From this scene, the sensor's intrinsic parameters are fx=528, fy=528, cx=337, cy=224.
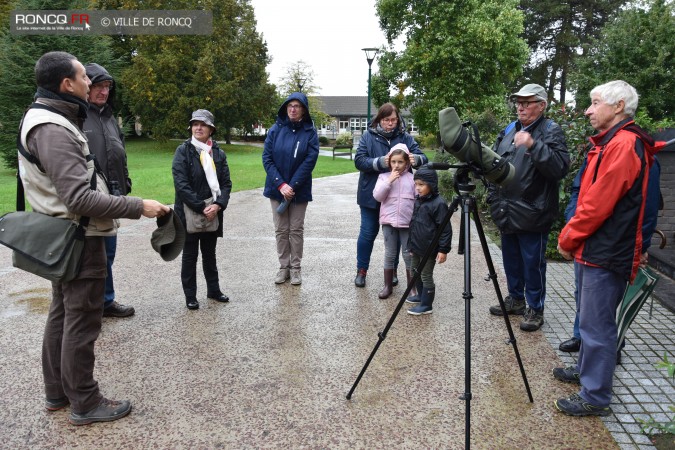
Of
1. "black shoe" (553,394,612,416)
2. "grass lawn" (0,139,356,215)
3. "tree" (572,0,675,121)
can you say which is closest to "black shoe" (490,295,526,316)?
"black shoe" (553,394,612,416)

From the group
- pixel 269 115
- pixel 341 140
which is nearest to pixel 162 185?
pixel 269 115

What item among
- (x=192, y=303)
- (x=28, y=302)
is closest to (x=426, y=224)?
(x=192, y=303)

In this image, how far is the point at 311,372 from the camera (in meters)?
3.73

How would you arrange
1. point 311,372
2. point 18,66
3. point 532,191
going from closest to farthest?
point 311,372 → point 532,191 → point 18,66

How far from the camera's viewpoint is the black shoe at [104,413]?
3.06 meters

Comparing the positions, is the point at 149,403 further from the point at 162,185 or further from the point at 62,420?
the point at 162,185

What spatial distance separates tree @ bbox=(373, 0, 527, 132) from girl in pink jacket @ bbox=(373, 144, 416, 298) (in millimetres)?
22616

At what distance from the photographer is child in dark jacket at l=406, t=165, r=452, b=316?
475 centimetres

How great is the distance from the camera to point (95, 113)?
14.3 feet

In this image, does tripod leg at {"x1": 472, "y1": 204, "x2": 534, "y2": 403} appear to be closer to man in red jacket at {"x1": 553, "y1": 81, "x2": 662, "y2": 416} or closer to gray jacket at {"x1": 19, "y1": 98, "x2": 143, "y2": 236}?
man in red jacket at {"x1": 553, "y1": 81, "x2": 662, "y2": 416}

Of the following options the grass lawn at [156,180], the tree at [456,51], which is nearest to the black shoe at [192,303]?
the grass lawn at [156,180]

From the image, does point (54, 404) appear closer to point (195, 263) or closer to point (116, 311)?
point (116, 311)

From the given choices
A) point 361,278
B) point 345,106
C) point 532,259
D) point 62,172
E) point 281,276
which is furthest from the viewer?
point 345,106

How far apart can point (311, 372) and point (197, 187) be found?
2217 mm
